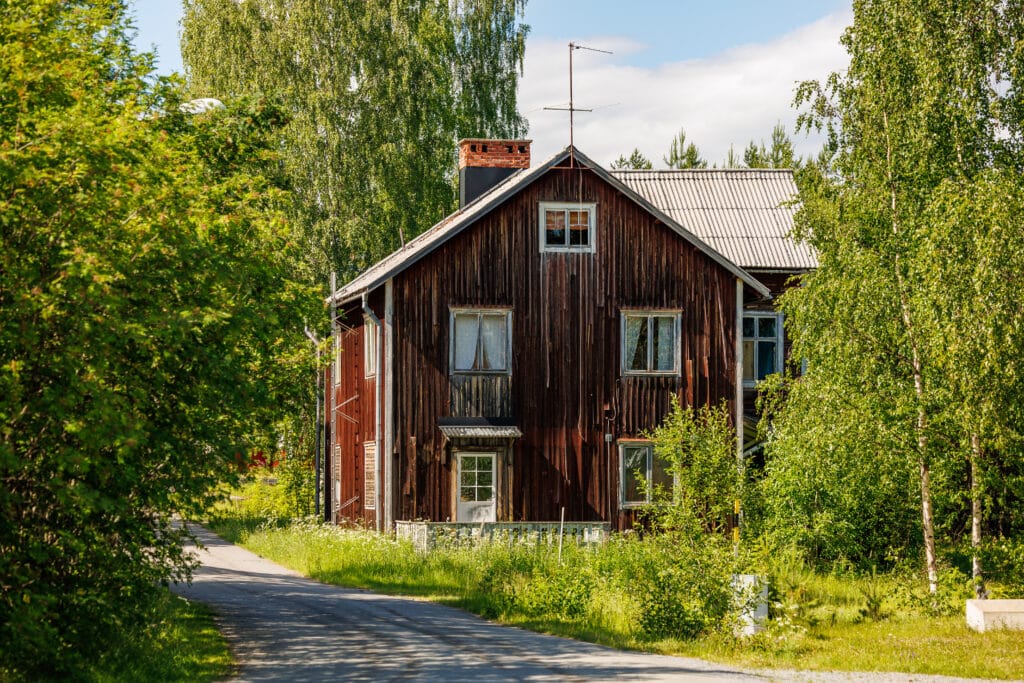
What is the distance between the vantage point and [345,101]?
141 ft

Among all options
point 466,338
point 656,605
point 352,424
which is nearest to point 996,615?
point 656,605

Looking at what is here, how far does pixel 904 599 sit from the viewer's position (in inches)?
834

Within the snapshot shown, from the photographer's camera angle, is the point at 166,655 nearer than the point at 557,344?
Yes

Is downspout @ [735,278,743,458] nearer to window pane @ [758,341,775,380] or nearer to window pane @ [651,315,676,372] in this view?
window pane @ [651,315,676,372]

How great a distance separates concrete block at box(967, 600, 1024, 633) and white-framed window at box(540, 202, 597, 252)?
13.4 meters

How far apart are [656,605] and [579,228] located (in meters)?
13.7

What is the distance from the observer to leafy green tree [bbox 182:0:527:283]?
42.3 metres

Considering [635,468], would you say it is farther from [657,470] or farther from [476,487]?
[476,487]

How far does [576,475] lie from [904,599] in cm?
953

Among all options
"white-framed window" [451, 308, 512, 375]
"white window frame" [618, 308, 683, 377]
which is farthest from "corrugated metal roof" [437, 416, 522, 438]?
"white window frame" [618, 308, 683, 377]

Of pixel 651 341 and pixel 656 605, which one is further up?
pixel 651 341

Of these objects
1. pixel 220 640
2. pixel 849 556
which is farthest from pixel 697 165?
pixel 220 640

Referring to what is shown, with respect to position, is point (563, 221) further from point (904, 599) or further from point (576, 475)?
point (904, 599)

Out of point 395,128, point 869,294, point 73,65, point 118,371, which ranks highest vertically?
point 395,128
